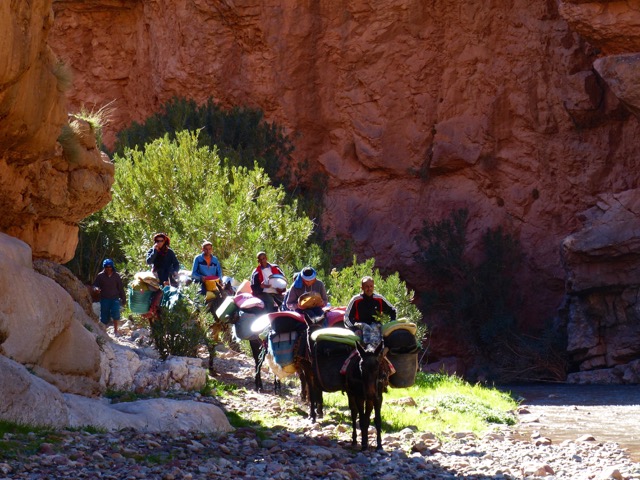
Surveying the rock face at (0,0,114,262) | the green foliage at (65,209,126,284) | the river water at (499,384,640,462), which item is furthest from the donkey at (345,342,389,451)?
the green foliage at (65,209,126,284)

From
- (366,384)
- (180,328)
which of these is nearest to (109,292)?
(180,328)

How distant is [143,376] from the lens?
43.7ft

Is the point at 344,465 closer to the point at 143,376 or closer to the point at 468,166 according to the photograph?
the point at 143,376

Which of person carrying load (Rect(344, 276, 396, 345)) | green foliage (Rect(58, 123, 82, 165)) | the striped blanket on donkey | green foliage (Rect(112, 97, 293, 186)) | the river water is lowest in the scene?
the river water

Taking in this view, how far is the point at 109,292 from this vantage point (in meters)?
18.7

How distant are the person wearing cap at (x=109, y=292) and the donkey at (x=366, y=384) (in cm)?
870

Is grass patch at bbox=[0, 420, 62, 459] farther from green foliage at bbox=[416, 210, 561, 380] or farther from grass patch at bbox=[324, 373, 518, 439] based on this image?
green foliage at bbox=[416, 210, 561, 380]

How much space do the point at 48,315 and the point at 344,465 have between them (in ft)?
12.7

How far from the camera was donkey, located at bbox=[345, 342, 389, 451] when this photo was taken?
1063 centimetres

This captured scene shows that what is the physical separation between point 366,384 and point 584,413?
790 centimetres

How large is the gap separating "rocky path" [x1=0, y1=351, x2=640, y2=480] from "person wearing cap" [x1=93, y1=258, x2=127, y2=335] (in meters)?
5.74

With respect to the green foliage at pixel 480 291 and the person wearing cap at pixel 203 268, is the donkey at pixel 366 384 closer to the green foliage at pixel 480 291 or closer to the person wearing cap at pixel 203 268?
the person wearing cap at pixel 203 268

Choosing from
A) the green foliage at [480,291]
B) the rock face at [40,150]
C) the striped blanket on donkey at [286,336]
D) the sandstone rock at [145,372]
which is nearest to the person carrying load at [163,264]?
the rock face at [40,150]

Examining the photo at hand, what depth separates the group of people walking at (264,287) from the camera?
11.2m
